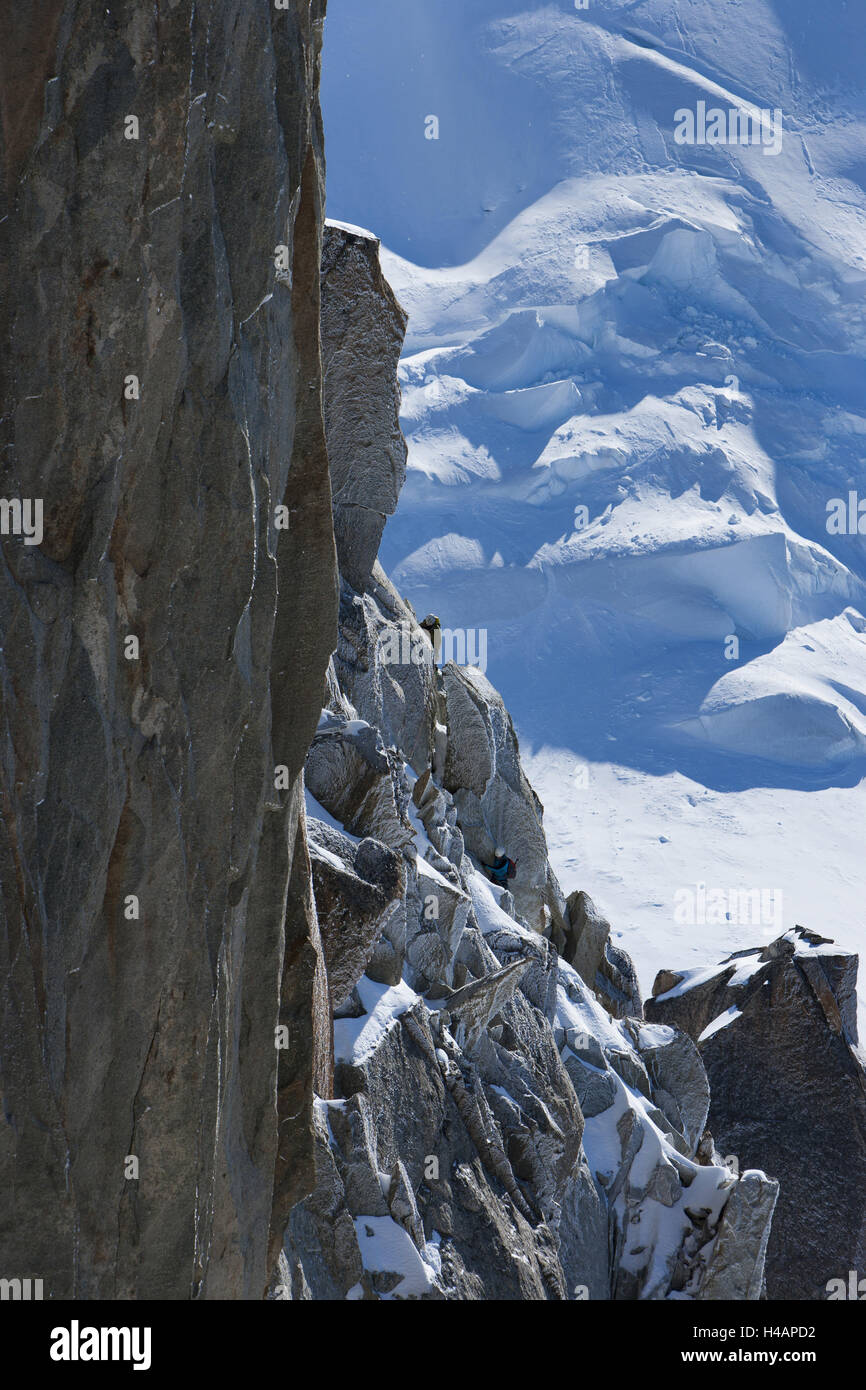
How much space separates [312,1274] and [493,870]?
9.91m

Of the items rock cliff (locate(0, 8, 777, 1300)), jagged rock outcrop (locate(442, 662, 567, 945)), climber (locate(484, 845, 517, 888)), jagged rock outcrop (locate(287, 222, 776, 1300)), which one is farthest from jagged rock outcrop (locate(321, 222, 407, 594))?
rock cliff (locate(0, 8, 777, 1300))

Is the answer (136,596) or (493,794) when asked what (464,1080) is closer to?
(136,596)

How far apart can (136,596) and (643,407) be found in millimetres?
69939

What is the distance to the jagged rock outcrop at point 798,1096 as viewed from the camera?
17.6m

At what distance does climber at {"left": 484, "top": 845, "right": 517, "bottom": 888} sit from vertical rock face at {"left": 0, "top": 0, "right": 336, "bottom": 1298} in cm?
1202

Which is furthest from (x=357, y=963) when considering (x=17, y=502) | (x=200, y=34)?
(x=200, y=34)

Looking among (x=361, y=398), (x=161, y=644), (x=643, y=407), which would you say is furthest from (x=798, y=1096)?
(x=643, y=407)

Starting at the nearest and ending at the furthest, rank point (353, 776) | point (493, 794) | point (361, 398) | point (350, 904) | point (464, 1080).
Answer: point (350, 904) < point (464, 1080) < point (353, 776) < point (361, 398) < point (493, 794)

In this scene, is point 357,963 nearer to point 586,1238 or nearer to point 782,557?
point 586,1238

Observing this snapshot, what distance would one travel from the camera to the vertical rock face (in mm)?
3916

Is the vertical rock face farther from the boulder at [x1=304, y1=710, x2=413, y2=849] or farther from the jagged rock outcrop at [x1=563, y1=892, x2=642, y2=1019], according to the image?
the jagged rock outcrop at [x1=563, y1=892, x2=642, y2=1019]

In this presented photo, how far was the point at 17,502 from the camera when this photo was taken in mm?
3902

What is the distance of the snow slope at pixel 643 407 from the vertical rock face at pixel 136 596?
45.5 metres

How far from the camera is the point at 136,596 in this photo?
13.9 feet
